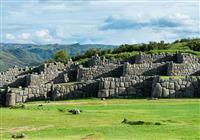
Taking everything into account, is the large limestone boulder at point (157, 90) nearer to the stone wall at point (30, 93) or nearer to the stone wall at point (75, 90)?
the stone wall at point (75, 90)

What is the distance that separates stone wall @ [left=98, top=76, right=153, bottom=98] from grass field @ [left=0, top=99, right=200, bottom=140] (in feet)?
10.7

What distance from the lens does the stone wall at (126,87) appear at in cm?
3759

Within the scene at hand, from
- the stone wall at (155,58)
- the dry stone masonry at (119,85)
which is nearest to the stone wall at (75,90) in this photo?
the dry stone masonry at (119,85)

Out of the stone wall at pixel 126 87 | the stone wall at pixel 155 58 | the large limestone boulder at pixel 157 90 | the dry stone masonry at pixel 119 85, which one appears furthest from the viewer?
the stone wall at pixel 155 58

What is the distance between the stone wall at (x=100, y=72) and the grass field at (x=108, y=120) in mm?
11069

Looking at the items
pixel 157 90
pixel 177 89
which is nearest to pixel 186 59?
pixel 177 89

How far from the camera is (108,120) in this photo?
25297 mm

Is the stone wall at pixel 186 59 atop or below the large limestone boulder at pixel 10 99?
atop

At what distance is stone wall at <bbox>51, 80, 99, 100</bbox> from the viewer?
38.5 metres

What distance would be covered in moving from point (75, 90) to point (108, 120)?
1365 centimetres

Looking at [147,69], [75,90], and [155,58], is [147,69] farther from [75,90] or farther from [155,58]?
[75,90]

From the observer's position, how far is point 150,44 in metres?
82.4

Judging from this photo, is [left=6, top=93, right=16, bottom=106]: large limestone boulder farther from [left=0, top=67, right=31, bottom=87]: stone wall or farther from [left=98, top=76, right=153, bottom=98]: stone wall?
[left=0, top=67, right=31, bottom=87]: stone wall

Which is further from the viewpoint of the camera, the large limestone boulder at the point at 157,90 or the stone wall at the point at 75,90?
the stone wall at the point at 75,90
